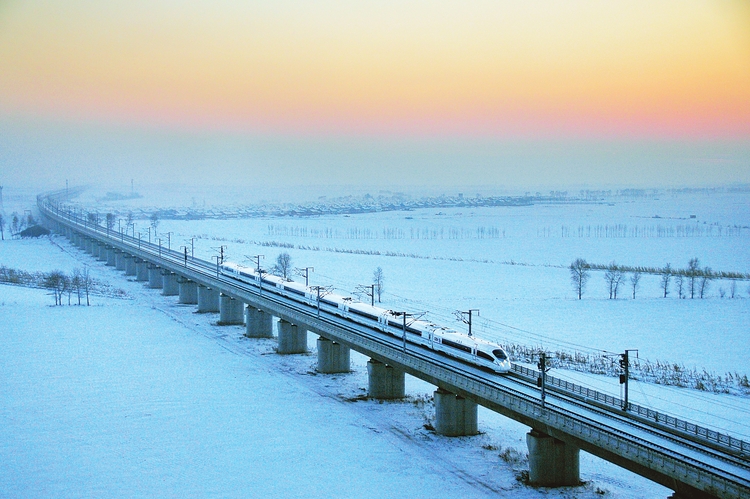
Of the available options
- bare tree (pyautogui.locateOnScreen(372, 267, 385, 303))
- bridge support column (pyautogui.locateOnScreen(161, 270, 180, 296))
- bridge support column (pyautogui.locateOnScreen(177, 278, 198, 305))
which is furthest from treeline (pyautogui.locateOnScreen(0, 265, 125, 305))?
bare tree (pyautogui.locateOnScreen(372, 267, 385, 303))

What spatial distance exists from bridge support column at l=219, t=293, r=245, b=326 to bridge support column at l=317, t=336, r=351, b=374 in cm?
2336

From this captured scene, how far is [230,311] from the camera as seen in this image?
76125mm

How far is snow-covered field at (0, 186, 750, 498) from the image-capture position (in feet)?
112

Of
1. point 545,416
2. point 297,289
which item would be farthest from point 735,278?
point 545,416

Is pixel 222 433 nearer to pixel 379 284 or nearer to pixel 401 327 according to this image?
pixel 401 327

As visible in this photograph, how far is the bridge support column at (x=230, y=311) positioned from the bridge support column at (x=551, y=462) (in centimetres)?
4826

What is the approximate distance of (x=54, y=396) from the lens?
47.2 m

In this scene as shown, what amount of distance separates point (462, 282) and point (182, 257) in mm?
41523

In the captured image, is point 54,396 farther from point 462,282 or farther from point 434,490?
point 462,282

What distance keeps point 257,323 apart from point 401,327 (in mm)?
23299

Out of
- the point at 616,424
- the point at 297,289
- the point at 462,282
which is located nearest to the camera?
the point at 616,424

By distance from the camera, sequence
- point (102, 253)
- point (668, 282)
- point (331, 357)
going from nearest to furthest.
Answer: point (331, 357) → point (668, 282) → point (102, 253)

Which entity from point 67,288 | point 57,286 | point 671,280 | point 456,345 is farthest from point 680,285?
point 57,286

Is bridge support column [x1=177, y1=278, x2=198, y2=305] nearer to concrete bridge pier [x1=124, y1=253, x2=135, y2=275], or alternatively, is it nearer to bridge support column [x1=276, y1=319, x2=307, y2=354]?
concrete bridge pier [x1=124, y1=253, x2=135, y2=275]
